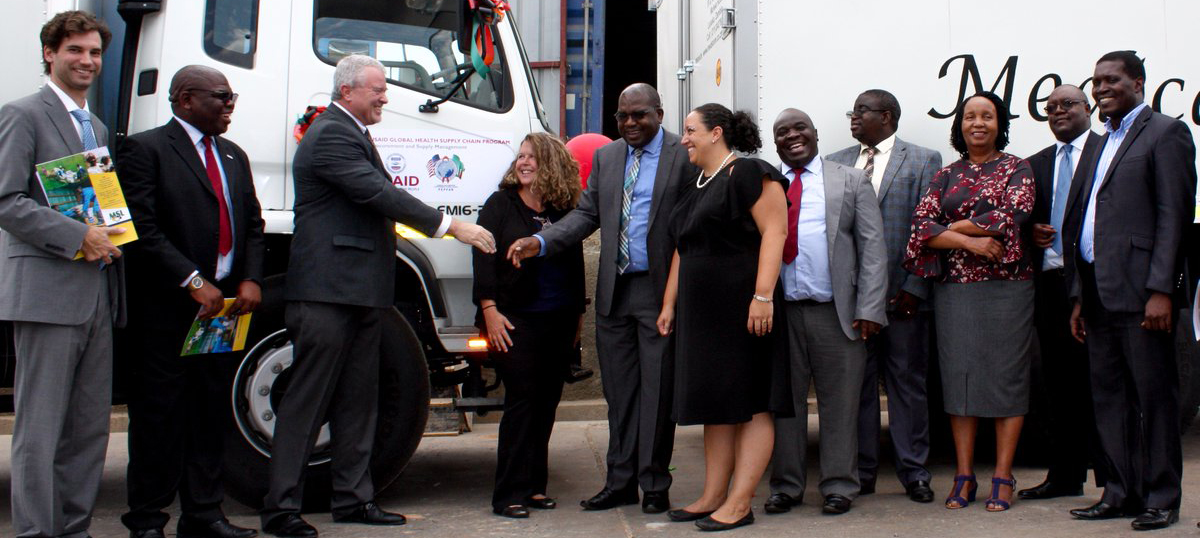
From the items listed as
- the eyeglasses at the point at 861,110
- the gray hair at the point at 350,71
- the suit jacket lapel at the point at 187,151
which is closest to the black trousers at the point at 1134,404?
the eyeglasses at the point at 861,110

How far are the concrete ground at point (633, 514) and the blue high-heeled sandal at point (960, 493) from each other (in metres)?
0.04

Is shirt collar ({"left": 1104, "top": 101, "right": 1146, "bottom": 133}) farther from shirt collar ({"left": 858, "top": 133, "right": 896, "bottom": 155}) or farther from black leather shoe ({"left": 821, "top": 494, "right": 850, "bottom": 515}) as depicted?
black leather shoe ({"left": 821, "top": 494, "right": 850, "bottom": 515})

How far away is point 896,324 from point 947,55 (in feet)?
4.13

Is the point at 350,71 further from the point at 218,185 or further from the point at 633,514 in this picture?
the point at 633,514

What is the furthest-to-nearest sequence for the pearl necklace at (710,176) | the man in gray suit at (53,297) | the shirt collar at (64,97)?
the pearl necklace at (710,176) → the shirt collar at (64,97) → the man in gray suit at (53,297)

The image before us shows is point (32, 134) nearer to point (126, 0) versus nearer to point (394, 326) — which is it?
point (126, 0)

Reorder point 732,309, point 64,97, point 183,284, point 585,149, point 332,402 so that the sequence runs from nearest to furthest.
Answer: point 64,97 → point 183,284 → point 732,309 → point 332,402 → point 585,149

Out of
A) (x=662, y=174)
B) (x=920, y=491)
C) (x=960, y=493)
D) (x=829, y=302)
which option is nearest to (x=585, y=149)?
(x=662, y=174)

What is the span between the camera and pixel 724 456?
4.55m

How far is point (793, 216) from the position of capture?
4.80 m

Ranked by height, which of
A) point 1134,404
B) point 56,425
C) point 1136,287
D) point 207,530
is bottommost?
point 207,530

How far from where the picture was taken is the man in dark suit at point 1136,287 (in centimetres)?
427

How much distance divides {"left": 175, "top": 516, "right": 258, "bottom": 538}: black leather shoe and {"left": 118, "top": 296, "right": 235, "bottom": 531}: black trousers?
0.03 meters

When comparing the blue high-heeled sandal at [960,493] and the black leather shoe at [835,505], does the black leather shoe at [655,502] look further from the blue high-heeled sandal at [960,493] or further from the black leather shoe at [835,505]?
the blue high-heeled sandal at [960,493]
